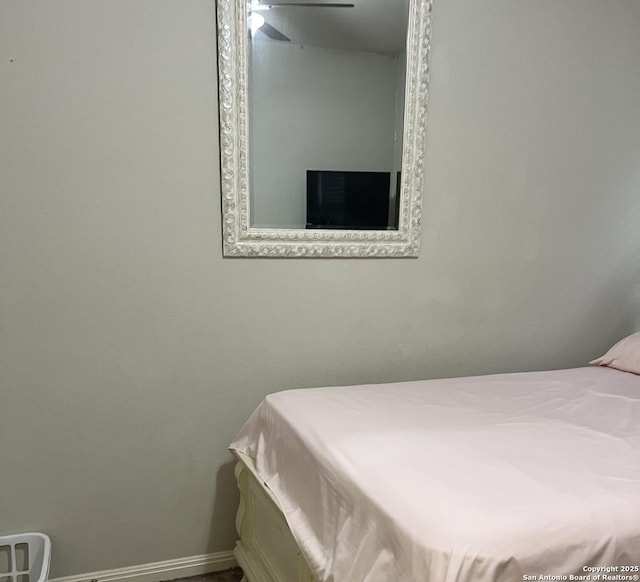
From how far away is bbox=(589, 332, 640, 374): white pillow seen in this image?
2.16 m

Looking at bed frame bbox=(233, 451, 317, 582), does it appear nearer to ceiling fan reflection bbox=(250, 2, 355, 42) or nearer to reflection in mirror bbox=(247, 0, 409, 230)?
reflection in mirror bbox=(247, 0, 409, 230)

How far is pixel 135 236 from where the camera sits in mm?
1791

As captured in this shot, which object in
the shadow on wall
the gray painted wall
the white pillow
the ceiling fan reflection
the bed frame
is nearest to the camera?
the bed frame

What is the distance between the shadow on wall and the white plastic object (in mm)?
585

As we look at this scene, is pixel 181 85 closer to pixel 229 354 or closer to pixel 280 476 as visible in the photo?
pixel 229 354

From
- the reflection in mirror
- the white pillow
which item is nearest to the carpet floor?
the reflection in mirror

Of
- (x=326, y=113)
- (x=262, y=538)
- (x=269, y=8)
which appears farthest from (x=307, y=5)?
(x=262, y=538)

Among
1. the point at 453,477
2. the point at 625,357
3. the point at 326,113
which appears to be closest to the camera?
the point at 453,477

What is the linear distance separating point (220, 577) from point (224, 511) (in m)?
0.25

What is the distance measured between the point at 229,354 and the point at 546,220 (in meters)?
1.52

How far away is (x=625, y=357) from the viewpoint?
2211 millimetres

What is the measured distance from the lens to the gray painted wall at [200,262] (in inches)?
66.8

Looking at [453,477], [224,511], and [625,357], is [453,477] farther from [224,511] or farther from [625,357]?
[625,357]

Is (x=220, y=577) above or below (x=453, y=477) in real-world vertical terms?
below
